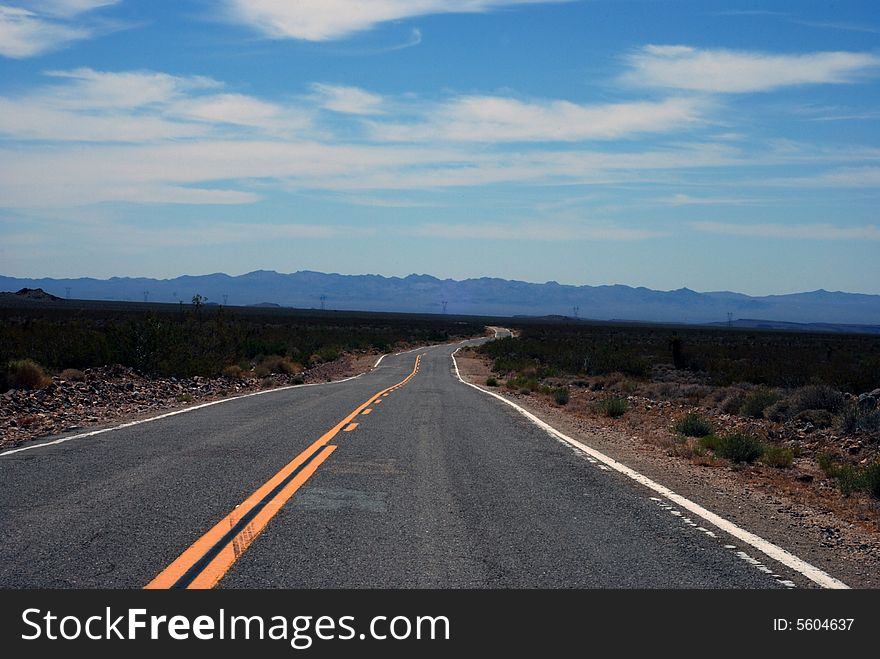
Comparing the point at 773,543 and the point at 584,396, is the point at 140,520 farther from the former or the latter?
the point at 584,396

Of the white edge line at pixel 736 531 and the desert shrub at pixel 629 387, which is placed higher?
the white edge line at pixel 736 531

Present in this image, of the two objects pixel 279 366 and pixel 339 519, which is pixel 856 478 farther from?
pixel 279 366

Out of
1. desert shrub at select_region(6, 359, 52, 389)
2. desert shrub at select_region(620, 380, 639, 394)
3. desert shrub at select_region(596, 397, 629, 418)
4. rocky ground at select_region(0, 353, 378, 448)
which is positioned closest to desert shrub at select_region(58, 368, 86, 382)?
rocky ground at select_region(0, 353, 378, 448)

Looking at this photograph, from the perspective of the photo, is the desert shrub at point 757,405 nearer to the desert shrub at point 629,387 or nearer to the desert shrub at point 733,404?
the desert shrub at point 733,404

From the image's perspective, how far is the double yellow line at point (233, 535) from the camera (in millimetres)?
5453

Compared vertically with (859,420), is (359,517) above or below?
below

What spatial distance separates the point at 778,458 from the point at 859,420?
3192mm

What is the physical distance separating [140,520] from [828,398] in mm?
14308

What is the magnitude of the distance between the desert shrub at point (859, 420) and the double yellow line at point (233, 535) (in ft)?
28.8

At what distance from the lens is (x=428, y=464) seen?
412 inches

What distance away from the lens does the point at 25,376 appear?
1880cm

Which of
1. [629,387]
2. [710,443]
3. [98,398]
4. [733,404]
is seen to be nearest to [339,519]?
[710,443]

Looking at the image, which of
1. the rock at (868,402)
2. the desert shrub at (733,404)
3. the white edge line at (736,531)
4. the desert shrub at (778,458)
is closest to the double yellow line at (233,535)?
the white edge line at (736,531)
